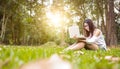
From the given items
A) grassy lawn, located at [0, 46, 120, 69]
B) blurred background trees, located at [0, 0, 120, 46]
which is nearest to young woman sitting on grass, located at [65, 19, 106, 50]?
grassy lawn, located at [0, 46, 120, 69]

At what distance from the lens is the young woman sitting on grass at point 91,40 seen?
25.3 feet

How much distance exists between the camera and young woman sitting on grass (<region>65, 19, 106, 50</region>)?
304 inches

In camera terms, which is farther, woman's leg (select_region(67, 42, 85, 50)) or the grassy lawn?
woman's leg (select_region(67, 42, 85, 50))

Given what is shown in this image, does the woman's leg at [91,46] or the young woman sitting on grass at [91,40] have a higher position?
the young woman sitting on grass at [91,40]

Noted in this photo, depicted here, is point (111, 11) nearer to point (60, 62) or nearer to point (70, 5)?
point (70, 5)

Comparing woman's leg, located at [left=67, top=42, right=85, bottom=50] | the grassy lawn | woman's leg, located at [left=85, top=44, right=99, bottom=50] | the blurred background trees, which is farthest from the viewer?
the blurred background trees

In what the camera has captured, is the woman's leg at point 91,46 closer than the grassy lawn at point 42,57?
No

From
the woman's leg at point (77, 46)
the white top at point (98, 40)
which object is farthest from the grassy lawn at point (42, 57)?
the white top at point (98, 40)

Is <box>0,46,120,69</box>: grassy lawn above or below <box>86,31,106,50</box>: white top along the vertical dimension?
above

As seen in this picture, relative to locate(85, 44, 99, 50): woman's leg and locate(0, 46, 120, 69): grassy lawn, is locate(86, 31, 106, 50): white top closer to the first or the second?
locate(85, 44, 99, 50): woman's leg

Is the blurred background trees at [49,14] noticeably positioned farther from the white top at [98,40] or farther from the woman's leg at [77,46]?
the woman's leg at [77,46]

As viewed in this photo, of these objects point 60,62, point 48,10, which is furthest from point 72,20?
point 60,62

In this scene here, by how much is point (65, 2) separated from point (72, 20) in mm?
7812

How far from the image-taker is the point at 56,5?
31.3m
